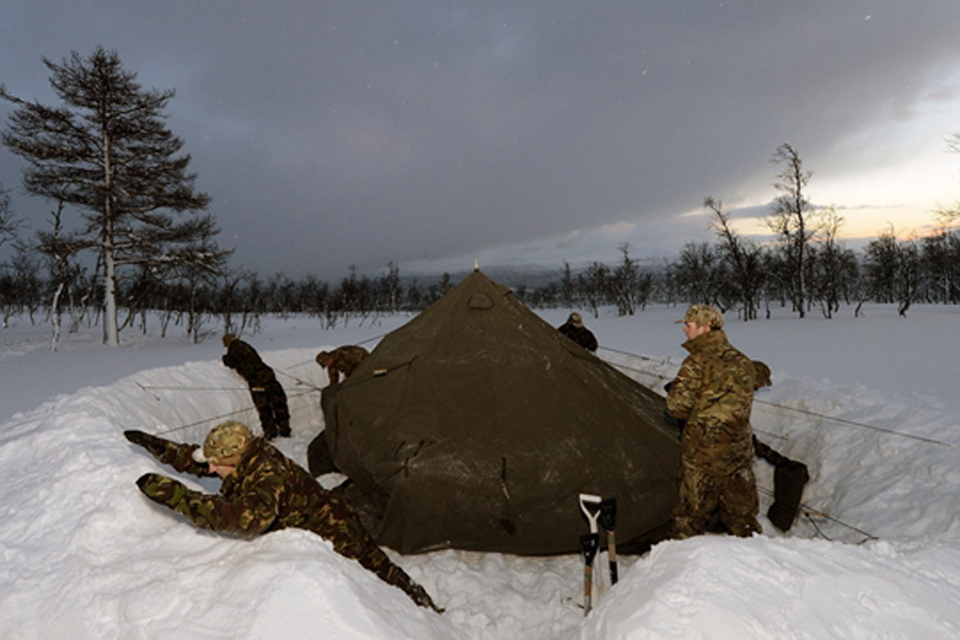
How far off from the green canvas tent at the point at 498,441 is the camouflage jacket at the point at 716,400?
993 millimetres

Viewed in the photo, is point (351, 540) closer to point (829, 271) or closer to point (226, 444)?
point (226, 444)

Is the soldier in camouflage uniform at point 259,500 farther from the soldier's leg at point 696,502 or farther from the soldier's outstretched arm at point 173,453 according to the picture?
the soldier's leg at point 696,502

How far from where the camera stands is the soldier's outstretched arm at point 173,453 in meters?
3.65

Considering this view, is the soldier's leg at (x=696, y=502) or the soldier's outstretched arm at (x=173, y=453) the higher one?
the soldier's outstretched arm at (x=173, y=453)

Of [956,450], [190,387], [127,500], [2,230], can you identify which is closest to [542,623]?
[127,500]

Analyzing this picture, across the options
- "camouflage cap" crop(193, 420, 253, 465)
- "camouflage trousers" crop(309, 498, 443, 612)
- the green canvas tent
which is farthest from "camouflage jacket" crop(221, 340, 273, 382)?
"camouflage trousers" crop(309, 498, 443, 612)

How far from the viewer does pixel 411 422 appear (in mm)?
4938

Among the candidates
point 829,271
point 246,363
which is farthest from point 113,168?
point 829,271

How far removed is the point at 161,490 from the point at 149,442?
155 centimetres

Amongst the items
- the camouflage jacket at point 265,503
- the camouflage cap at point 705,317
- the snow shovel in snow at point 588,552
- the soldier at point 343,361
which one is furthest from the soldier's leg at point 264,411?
the camouflage cap at point 705,317

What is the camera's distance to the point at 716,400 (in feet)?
12.1

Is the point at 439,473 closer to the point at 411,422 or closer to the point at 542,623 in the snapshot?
the point at 411,422

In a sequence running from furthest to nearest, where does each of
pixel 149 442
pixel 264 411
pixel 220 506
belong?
1. pixel 264 411
2. pixel 149 442
3. pixel 220 506

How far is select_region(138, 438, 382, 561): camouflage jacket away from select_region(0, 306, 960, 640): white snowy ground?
165 millimetres
